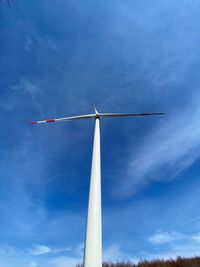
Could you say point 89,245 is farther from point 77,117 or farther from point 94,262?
point 77,117

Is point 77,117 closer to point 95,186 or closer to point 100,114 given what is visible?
point 100,114

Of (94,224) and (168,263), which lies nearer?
(94,224)

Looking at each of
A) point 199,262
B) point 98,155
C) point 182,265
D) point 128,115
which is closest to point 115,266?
point 182,265

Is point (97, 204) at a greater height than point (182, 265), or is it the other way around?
point (182, 265)

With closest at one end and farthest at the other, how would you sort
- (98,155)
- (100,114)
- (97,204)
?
1. (97,204)
2. (98,155)
3. (100,114)

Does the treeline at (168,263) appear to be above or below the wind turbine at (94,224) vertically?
above

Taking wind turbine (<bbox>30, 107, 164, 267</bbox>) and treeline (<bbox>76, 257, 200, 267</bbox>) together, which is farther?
treeline (<bbox>76, 257, 200, 267</bbox>)

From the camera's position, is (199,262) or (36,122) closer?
(36,122)

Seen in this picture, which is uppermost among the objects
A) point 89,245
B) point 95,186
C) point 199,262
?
point 199,262

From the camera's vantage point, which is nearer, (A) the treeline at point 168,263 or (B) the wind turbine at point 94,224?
(B) the wind turbine at point 94,224

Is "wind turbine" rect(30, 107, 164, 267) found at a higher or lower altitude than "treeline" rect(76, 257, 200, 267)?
lower

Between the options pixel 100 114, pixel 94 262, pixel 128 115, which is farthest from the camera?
pixel 128 115
